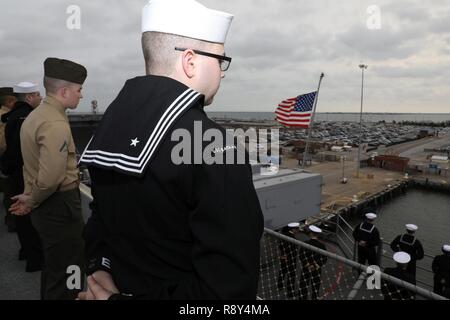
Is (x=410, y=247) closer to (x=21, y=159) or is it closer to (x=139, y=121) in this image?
(x=21, y=159)

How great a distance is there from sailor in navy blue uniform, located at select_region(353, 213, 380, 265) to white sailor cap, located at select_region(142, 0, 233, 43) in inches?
378

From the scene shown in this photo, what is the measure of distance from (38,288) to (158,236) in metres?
4.19

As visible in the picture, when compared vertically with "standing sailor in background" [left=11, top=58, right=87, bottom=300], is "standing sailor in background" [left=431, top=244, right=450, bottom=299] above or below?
below

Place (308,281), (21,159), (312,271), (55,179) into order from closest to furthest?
(55,179), (21,159), (312,271), (308,281)

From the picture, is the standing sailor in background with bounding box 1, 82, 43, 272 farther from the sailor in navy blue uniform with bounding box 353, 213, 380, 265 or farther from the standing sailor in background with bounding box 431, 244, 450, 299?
the standing sailor in background with bounding box 431, 244, 450, 299

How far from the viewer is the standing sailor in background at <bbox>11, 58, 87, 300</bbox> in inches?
116

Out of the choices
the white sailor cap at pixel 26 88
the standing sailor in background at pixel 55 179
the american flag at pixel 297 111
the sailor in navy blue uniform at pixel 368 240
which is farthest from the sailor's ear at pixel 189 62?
the american flag at pixel 297 111

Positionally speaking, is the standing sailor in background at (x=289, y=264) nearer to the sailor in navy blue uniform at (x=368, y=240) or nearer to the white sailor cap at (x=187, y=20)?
the sailor in navy blue uniform at (x=368, y=240)

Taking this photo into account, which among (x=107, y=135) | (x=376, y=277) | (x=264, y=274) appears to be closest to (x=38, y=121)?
(x=107, y=135)

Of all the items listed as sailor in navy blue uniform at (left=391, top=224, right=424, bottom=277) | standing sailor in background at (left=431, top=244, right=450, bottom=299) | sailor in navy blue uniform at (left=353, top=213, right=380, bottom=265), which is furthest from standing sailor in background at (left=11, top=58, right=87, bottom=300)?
standing sailor in background at (left=431, top=244, right=450, bottom=299)

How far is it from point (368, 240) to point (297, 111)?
30.2 feet

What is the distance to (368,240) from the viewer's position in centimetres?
941

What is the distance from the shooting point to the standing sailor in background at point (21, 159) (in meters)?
4.09

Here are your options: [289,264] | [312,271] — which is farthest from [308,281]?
[289,264]
